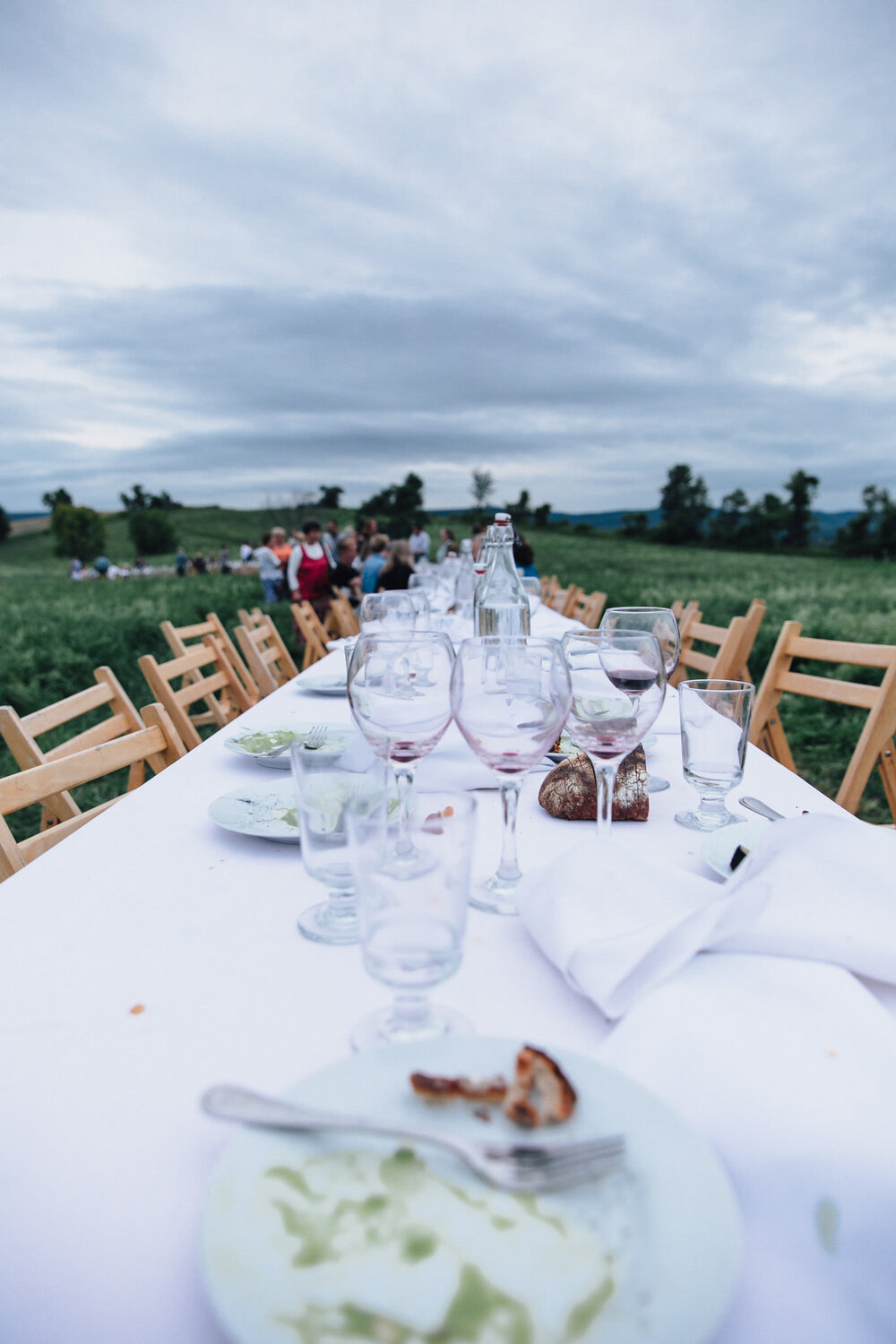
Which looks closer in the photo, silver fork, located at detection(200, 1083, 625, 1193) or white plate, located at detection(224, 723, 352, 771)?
silver fork, located at detection(200, 1083, 625, 1193)

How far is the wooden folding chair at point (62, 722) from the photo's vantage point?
1613mm

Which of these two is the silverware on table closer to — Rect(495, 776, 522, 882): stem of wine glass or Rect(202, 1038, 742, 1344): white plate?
Rect(495, 776, 522, 882): stem of wine glass

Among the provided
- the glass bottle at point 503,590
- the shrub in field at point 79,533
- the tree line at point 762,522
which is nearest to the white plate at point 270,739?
the glass bottle at point 503,590

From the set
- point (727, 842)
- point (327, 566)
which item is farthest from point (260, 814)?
point (327, 566)

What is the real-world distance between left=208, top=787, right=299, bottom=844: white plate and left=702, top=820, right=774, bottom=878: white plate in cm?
58

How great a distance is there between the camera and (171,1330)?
415mm

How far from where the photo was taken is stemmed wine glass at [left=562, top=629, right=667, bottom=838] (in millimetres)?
914

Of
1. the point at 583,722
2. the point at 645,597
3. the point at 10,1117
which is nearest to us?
the point at 10,1117

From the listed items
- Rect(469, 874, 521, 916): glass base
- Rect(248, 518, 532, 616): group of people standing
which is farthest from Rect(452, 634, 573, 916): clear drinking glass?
Rect(248, 518, 532, 616): group of people standing

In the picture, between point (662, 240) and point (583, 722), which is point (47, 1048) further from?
point (662, 240)

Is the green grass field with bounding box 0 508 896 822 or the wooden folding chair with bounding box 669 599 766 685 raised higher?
the wooden folding chair with bounding box 669 599 766 685

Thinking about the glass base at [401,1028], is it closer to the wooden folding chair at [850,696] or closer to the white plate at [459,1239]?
the white plate at [459,1239]

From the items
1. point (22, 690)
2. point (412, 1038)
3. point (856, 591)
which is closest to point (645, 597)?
point (856, 591)

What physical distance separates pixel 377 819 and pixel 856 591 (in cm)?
1426
